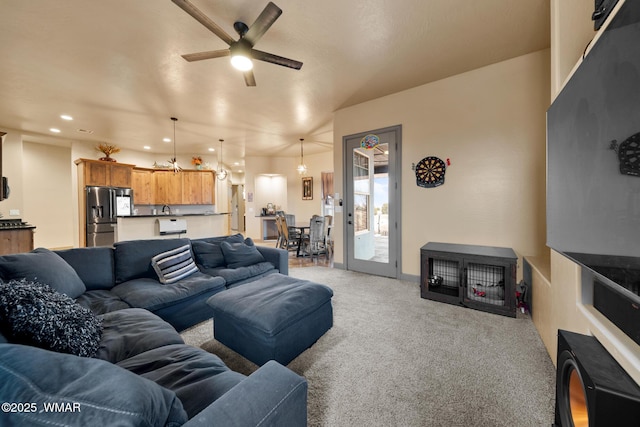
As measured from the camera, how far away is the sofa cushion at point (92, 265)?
2236 millimetres

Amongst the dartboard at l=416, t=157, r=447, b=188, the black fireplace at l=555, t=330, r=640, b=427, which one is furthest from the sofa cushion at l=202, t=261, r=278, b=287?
the black fireplace at l=555, t=330, r=640, b=427

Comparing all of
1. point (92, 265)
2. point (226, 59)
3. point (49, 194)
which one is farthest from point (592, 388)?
point (49, 194)

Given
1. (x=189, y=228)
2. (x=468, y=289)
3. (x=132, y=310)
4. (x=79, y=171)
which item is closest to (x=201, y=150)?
(x=79, y=171)

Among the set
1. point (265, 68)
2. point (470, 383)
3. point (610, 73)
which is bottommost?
point (470, 383)

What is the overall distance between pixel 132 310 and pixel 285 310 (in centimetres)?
112

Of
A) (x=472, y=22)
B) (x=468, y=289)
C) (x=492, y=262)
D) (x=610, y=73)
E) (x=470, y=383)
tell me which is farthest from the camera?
(x=468, y=289)

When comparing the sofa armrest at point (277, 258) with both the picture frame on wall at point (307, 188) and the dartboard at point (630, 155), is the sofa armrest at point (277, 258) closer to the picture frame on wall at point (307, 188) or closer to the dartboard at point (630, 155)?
the dartboard at point (630, 155)

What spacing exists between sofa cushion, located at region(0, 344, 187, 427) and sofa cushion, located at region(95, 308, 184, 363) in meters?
0.84

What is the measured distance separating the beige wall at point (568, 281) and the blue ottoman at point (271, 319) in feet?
5.28

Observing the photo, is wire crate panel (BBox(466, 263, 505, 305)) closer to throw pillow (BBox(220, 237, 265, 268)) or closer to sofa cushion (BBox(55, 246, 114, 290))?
throw pillow (BBox(220, 237, 265, 268))

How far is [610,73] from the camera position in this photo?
93 centimetres

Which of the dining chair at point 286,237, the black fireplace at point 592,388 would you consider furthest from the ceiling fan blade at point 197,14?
the dining chair at point 286,237

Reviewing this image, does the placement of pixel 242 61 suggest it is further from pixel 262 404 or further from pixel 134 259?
pixel 262 404

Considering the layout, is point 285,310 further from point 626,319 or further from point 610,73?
point 610,73
